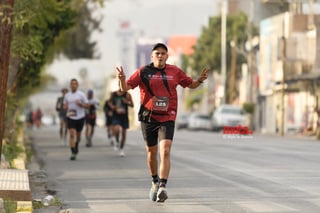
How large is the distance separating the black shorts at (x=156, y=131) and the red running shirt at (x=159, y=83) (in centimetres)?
7

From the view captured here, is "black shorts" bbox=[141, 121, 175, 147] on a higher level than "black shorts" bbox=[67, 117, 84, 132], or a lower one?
higher

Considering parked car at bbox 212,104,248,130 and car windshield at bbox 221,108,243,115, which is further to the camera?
car windshield at bbox 221,108,243,115

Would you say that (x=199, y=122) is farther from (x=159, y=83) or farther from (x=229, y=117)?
(x=159, y=83)

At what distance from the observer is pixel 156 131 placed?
46.0 ft

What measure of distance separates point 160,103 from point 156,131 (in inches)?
18.8

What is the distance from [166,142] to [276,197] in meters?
1.56

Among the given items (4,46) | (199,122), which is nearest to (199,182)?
(4,46)

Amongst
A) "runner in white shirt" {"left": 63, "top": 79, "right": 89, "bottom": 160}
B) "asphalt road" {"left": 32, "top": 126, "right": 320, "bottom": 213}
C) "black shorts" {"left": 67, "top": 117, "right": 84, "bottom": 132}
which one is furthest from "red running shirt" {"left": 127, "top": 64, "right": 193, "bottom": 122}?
"black shorts" {"left": 67, "top": 117, "right": 84, "bottom": 132}

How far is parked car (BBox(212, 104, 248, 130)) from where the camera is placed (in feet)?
232

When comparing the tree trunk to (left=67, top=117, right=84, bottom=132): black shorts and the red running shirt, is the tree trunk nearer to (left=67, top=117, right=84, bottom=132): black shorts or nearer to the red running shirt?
the red running shirt

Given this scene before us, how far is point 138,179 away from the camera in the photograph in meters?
18.0

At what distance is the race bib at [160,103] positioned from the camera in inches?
539

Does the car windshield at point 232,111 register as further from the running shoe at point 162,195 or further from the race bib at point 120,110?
the running shoe at point 162,195

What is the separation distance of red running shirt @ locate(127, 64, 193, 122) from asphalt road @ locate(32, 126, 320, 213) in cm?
110
